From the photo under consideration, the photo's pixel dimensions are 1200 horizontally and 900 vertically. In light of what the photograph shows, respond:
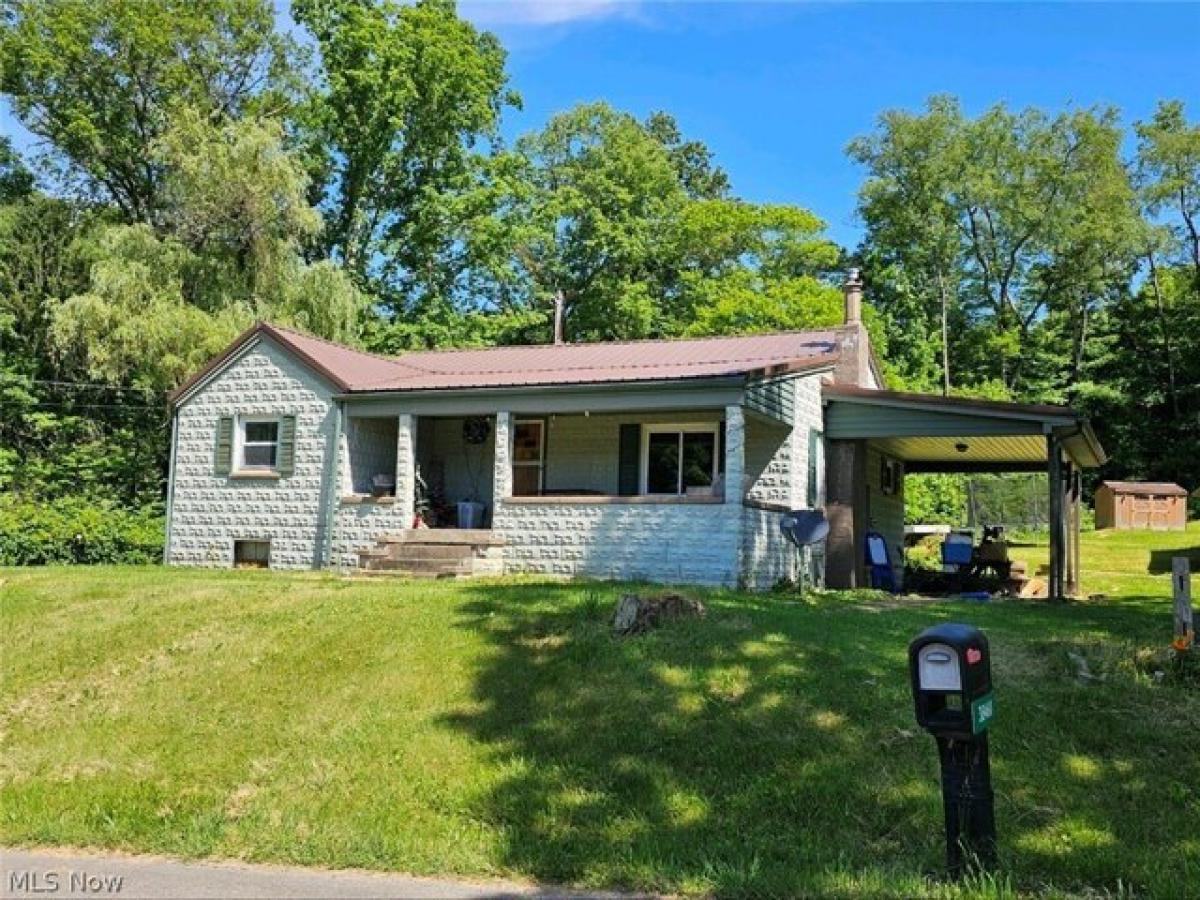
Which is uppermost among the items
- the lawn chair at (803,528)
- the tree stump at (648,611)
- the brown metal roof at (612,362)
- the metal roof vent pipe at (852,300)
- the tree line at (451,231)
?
the tree line at (451,231)

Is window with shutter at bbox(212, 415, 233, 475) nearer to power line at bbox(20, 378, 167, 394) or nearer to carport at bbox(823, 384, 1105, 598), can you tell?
power line at bbox(20, 378, 167, 394)

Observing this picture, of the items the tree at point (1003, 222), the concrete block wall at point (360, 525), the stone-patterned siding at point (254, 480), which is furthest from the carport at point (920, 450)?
the tree at point (1003, 222)

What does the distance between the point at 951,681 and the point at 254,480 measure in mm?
15705

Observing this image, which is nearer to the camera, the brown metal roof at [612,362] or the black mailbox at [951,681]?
the black mailbox at [951,681]

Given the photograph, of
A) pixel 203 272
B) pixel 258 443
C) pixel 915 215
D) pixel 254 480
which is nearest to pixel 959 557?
pixel 254 480

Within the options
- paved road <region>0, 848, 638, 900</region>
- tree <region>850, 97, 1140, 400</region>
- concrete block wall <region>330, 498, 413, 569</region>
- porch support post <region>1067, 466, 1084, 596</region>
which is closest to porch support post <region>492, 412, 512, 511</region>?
concrete block wall <region>330, 498, 413, 569</region>

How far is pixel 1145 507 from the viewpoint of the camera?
3559 cm

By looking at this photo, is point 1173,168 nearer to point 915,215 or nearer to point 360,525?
point 915,215

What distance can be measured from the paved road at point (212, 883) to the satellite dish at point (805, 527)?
32.3ft

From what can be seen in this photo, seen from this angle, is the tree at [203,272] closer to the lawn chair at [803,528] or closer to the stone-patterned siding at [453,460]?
the stone-patterned siding at [453,460]

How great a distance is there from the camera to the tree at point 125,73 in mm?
29109

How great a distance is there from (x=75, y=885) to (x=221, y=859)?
77 cm

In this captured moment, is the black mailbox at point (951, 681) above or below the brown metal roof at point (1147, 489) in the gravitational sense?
below

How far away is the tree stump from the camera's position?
910cm
